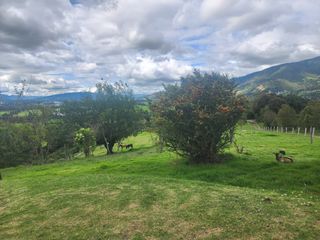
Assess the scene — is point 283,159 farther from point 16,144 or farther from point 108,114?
point 16,144

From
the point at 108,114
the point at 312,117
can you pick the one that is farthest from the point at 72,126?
the point at 312,117

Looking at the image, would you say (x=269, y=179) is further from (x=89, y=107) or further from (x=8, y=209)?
(x=89, y=107)

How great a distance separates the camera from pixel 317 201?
1030 cm

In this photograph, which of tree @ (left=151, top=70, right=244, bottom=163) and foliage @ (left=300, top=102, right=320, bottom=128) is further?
foliage @ (left=300, top=102, right=320, bottom=128)

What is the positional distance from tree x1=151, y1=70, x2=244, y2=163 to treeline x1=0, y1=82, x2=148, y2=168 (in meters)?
22.7

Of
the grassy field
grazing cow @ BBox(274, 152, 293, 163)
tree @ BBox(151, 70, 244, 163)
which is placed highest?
tree @ BBox(151, 70, 244, 163)

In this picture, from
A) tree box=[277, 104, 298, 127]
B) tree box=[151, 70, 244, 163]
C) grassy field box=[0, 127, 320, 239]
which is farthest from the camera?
tree box=[277, 104, 298, 127]

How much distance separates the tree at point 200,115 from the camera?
18.1 metres

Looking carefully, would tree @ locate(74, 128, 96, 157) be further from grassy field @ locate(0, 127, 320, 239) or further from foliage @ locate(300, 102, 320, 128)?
foliage @ locate(300, 102, 320, 128)

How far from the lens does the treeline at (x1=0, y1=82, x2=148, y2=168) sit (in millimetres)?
49312

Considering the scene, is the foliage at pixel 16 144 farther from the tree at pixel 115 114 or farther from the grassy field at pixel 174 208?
the grassy field at pixel 174 208

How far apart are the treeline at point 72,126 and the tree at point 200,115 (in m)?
22.7

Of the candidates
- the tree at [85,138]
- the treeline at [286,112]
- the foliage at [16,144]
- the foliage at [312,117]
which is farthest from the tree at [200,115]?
the foliage at [16,144]

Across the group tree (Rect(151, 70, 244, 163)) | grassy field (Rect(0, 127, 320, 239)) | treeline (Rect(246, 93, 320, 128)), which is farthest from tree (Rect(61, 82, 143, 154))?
grassy field (Rect(0, 127, 320, 239))
